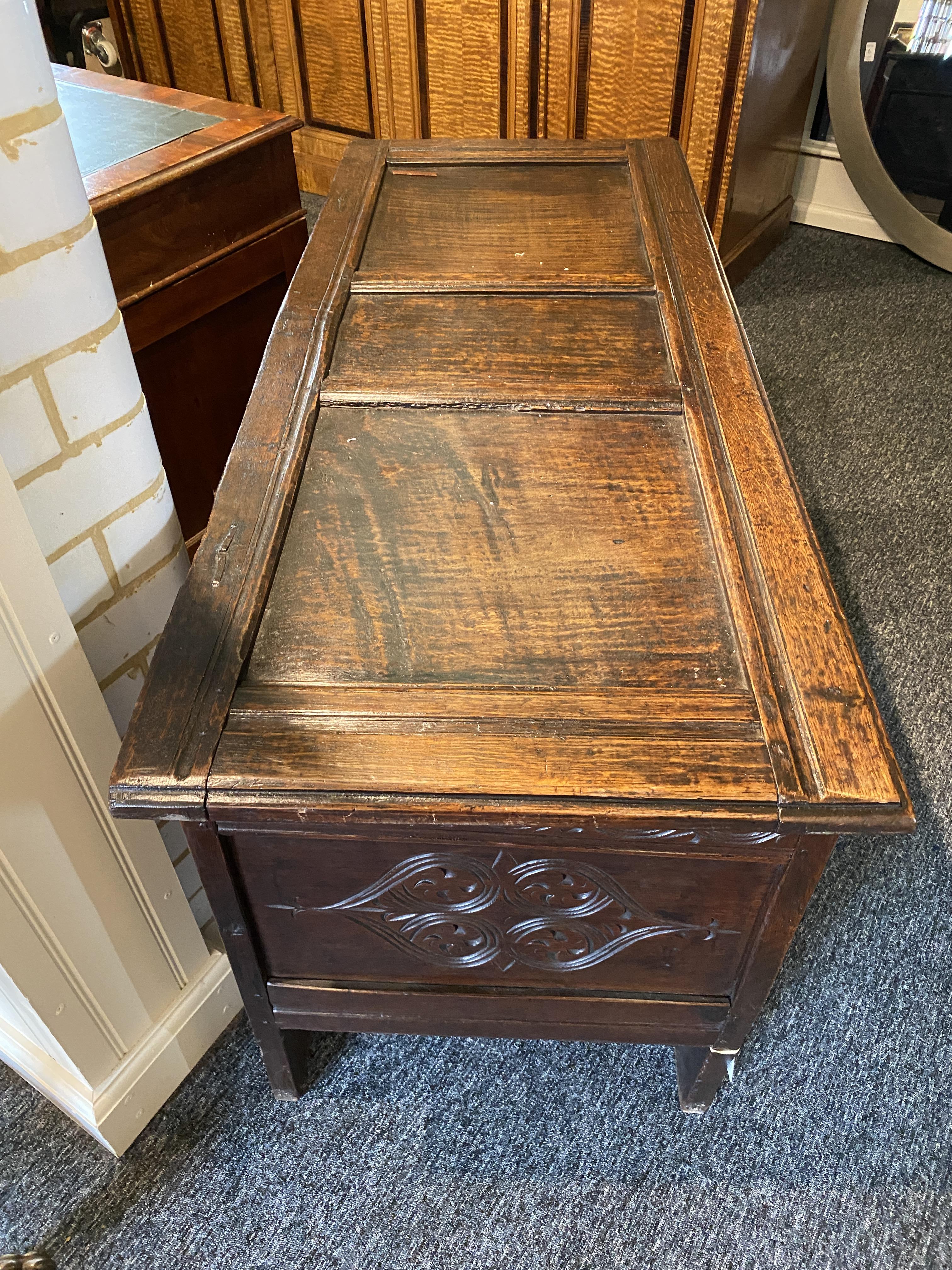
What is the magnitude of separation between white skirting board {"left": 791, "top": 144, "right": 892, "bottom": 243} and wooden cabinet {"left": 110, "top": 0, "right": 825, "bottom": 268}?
14cm

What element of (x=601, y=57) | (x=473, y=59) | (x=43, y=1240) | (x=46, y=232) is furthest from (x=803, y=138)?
(x=43, y=1240)

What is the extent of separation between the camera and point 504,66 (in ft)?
8.14

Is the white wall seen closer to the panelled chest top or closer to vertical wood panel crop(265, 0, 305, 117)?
the panelled chest top

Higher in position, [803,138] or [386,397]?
[386,397]

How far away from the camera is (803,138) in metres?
2.75

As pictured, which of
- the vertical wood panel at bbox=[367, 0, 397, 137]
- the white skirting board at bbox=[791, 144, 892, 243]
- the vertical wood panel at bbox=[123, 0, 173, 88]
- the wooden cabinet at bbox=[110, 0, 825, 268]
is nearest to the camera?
the wooden cabinet at bbox=[110, 0, 825, 268]

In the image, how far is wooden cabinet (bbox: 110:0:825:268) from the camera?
7.14ft

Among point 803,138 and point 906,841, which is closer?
point 906,841

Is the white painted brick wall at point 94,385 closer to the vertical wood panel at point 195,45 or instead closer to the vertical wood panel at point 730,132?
the vertical wood panel at point 730,132

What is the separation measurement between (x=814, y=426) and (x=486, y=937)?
174 centimetres

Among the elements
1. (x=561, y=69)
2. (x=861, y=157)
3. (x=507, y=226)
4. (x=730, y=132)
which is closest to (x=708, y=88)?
(x=730, y=132)

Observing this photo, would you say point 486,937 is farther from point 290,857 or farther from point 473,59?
point 473,59

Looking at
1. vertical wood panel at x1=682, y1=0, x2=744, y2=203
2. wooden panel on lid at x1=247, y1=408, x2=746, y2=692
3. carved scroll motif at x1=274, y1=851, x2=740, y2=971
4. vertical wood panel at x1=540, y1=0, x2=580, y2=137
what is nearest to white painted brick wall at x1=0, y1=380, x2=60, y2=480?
wooden panel on lid at x1=247, y1=408, x2=746, y2=692

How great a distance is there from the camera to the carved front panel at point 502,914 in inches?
30.4
